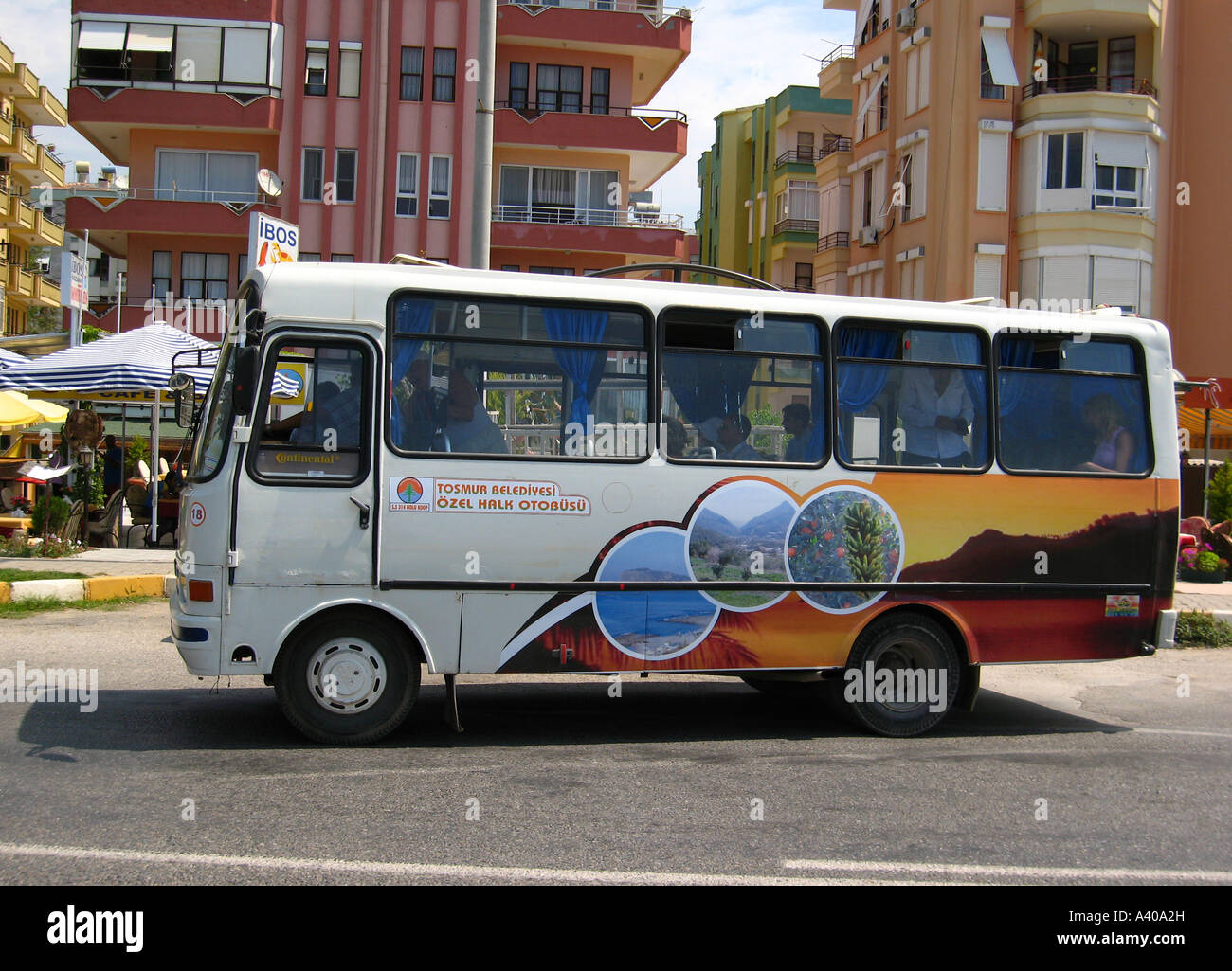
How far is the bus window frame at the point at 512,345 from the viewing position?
763 centimetres

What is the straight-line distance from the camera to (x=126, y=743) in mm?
7398

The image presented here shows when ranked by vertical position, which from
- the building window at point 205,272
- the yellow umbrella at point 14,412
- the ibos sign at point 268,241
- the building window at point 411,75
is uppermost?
the building window at point 411,75

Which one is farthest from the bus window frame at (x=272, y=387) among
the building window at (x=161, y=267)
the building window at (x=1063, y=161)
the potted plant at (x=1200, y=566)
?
the building window at (x=161, y=267)

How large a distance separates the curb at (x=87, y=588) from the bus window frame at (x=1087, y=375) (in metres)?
8.73

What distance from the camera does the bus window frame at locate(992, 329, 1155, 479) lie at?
28.8 ft

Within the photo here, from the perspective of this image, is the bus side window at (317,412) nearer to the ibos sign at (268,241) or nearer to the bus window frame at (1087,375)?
the bus window frame at (1087,375)

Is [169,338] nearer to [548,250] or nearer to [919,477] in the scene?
[919,477]

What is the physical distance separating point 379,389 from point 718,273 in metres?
2.61

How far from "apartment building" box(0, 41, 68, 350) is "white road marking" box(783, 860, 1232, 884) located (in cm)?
6718

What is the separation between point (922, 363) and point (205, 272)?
3337 centimetres

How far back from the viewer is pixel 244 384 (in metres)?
7.26

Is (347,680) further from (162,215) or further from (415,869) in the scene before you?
(162,215)

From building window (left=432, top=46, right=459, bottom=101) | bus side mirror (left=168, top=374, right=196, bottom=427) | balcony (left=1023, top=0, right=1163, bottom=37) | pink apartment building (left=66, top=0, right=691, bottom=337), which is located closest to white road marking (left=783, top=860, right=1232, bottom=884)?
bus side mirror (left=168, top=374, right=196, bottom=427)
